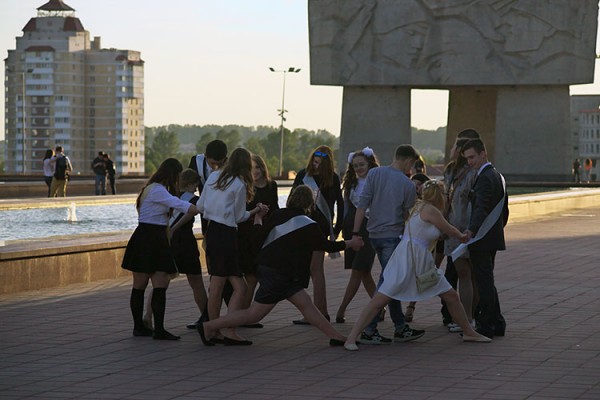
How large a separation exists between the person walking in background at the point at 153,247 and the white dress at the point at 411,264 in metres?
1.59

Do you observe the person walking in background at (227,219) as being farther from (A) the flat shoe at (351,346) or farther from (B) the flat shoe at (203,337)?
(A) the flat shoe at (351,346)

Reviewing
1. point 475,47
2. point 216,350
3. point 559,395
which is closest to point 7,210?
point 216,350

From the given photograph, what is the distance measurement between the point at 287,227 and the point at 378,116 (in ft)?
133

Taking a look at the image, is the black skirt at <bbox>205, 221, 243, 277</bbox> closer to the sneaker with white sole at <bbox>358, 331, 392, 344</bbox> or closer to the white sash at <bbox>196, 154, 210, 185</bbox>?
the sneaker with white sole at <bbox>358, 331, 392, 344</bbox>

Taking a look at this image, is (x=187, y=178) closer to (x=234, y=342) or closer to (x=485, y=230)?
(x=234, y=342)

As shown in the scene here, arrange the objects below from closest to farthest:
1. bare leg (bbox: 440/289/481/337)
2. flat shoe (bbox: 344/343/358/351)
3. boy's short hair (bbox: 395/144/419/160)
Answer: flat shoe (bbox: 344/343/358/351), bare leg (bbox: 440/289/481/337), boy's short hair (bbox: 395/144/419/160)

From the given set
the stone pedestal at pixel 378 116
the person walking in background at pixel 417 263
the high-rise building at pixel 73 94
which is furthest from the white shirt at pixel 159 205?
the high-rise building at pixel 73 94

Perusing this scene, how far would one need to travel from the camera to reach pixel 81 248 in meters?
13.9

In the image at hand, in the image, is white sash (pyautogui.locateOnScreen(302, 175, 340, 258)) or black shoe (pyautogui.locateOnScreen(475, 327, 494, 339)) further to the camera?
white sash (pyautogui.locateOnScreen(302, 175, 340, 258))

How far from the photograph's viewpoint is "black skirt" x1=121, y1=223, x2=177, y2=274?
10.1 m

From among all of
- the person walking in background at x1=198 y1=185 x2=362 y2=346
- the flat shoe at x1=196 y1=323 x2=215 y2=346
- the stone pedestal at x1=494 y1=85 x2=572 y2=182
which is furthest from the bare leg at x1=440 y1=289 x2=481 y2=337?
the stone pedestal at x1=494 y1=85 x2=572 y2=182

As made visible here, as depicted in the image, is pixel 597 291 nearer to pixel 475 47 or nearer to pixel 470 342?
pixel 470 342

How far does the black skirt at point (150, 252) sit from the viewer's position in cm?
1006

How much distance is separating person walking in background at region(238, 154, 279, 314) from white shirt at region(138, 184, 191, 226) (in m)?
0.58
